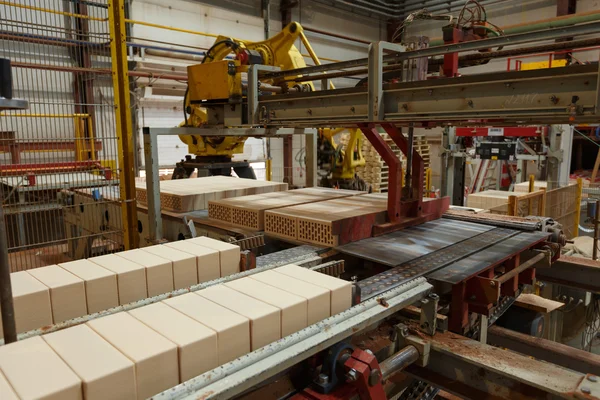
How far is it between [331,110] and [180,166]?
19.2ft

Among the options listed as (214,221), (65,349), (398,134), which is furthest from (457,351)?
Answer: (214,221)

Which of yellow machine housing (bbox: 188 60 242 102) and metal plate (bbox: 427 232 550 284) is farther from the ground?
yellow machine housing (bbox: 188 60 242 102)

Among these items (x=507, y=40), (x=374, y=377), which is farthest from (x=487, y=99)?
(x=374, y=377)

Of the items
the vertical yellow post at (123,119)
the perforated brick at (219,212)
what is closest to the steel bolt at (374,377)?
the perforated brick at (219,212)

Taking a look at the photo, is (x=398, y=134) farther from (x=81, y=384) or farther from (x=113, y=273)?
(x=81, y=384)

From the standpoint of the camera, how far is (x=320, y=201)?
14.6 feet

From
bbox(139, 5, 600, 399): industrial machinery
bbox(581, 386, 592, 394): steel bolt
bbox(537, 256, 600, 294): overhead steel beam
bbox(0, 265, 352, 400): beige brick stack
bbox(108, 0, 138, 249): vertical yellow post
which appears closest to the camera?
bbox(0, 265, 352, 400): beige brick stack

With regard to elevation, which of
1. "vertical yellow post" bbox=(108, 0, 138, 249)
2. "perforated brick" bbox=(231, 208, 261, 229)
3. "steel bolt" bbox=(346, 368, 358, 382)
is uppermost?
"vertical yellow post" bbox=(108, 0, 138, 249)

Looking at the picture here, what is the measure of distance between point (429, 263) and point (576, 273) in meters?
1.83

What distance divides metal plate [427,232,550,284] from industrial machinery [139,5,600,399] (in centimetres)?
1

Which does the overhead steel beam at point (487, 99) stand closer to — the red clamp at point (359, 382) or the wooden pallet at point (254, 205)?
the wooden pallet at point (254, 205)

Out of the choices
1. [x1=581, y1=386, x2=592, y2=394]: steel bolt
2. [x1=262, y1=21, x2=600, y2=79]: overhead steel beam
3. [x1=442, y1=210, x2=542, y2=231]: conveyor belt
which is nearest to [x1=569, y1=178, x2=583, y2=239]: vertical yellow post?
[x1=442, y1=210, x2=542, y2=231]: conveyor belt

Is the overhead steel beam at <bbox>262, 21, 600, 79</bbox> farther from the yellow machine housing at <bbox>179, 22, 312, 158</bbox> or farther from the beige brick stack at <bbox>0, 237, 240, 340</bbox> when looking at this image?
the beige brick stack at <bbox>0, 237, 240, 340</bbox>

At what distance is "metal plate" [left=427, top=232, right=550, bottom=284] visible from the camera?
2680 mm
